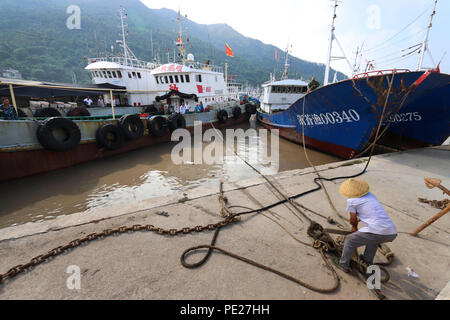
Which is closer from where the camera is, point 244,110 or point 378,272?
point 378,272

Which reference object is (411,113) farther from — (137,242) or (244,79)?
(244,79)

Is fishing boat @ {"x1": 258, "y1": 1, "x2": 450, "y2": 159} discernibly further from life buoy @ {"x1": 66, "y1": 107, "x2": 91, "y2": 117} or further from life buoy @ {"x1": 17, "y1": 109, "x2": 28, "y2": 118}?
life buoy @ {"x1": 17, "y1": 109, "x2": 28, "y2": 118}

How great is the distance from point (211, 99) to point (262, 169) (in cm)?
1164

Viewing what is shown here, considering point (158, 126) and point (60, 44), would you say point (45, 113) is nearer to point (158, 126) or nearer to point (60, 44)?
point (158, 126)

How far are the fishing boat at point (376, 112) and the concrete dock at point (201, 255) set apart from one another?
386 centimetres

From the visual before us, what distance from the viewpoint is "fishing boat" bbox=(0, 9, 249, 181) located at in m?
6.67

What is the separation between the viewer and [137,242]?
2.71 metres

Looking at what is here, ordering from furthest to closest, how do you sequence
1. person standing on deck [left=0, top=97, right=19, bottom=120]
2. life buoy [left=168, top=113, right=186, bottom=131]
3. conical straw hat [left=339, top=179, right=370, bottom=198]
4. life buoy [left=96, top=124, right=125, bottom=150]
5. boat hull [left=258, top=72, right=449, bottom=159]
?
1. life buoy [left=168, top=113, right=186, bottom=131]
2. life buoy [left=96, top=124, right=125, bottom=150]
3. person standing on deck [left=0, top=97, right=19, bottom=120]
4. boat hull [left=258, top=72, right=449, bottom=159]
5. conical straw hat [left=339, top=179, right=370, bottom=198]

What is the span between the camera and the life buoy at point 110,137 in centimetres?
855

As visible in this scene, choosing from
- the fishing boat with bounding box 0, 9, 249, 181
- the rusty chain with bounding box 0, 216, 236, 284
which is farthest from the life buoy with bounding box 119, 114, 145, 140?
the rusty chain with bounding box 0, 216, 236, 284

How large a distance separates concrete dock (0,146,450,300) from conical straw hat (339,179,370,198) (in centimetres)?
94

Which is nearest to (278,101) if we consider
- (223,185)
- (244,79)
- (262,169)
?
(262,169)

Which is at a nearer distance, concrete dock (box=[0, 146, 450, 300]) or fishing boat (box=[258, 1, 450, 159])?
concrete dock (box=[0, 146, 450, 300])

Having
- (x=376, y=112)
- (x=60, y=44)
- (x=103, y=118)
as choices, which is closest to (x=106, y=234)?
(x=376, y=112)
